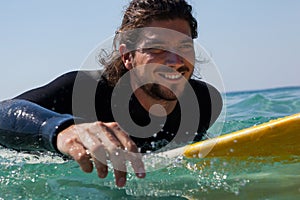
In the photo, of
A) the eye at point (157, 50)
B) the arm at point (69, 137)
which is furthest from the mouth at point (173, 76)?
the arm at point (69, 137)

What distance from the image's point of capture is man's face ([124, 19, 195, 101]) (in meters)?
2.55

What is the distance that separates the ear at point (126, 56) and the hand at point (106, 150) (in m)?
1.69

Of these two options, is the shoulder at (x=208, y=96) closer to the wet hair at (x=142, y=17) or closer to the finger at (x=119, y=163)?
the wet hair at (x=142, y=17)

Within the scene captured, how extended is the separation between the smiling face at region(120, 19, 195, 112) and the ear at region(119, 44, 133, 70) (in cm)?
6

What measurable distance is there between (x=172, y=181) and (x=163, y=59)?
896 mm

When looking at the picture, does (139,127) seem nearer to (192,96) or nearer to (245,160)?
(192,96)

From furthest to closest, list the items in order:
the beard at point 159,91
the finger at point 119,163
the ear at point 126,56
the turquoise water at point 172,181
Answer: the ear at point 126,56 → the beard at point 159,91 → the turquoise water at point 172,181 → the finger at point 119,163

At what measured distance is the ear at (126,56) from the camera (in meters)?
2.87

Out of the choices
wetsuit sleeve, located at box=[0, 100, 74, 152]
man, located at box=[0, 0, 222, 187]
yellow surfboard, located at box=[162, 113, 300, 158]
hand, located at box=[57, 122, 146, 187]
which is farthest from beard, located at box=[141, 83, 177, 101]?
hand, located at box=[57, 122, 146, 187]

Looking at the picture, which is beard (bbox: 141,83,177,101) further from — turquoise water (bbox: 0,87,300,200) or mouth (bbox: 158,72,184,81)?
turquoise water (bbox: 0,87,300,200)

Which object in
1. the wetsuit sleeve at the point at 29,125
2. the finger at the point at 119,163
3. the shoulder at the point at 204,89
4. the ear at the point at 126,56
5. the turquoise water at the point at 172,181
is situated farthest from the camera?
the shoulder at the point at 204,89

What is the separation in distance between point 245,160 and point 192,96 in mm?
917

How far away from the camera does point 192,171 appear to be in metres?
1.97

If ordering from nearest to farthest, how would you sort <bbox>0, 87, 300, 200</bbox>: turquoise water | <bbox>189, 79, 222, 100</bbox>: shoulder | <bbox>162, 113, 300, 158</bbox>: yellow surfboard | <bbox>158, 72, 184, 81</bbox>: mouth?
<bbox>0, 87, 300, 200</bbox>: turquoise water
<bbox>162, 113, 300, 158</bbox>: yellow surfboard
<bbox>158, 72, 184, 81</bbox>: mouth
<bbox>189, 79, 222, 100</bbox>: shoulder
